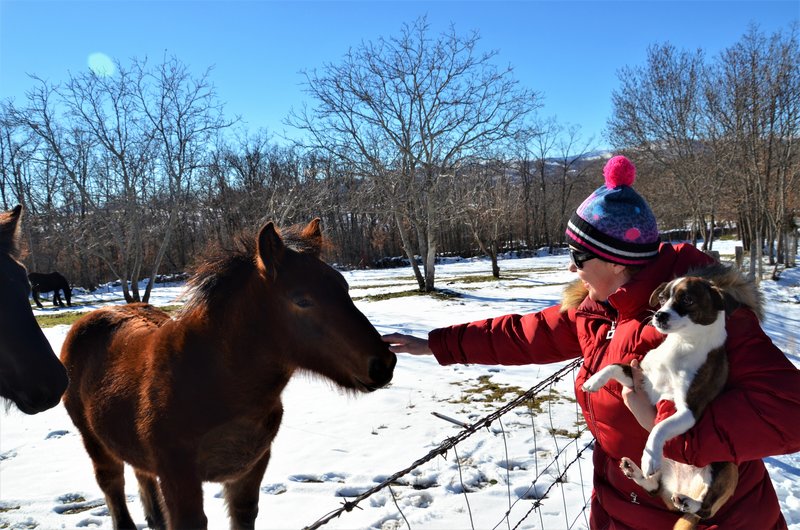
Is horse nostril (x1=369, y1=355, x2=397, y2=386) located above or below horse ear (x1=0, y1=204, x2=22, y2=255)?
below

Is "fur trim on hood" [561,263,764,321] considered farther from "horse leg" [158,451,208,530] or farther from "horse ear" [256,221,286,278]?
"horse leg" [158,451,208,530]

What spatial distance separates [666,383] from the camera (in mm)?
1584

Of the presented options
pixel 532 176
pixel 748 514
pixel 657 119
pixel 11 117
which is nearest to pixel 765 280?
pixel 657 119

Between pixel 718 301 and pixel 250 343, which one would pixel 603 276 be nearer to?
pixel 718 301

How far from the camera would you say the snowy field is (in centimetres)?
344

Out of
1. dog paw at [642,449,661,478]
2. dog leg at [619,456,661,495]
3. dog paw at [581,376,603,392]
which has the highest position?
dog paw at [581,376,603,392]

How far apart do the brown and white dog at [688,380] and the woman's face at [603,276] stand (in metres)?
0.19

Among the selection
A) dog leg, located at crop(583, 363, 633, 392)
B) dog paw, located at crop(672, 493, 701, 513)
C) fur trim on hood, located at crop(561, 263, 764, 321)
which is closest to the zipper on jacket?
dog leg, located at crop(583, 363, 633, 392)

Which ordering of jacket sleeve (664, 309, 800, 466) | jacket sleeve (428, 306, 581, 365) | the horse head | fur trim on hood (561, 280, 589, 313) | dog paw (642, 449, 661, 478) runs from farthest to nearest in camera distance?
1. jacket sleeve (428, 306, 581, 365)
2. fur trim on hood (561, 280, 589, 313)
3. the horse head
4. dog paw (642, 449, 661, 478)
5. jacket sleeve (664, 309, 800, 466)

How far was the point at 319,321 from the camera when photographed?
6.68 feet

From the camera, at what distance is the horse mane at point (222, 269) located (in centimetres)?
221

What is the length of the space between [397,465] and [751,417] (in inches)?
136

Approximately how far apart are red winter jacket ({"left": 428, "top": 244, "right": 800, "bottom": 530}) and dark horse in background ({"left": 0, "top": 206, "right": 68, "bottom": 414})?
1.87m

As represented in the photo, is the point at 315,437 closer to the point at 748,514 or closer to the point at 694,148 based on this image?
the point at 748,514
